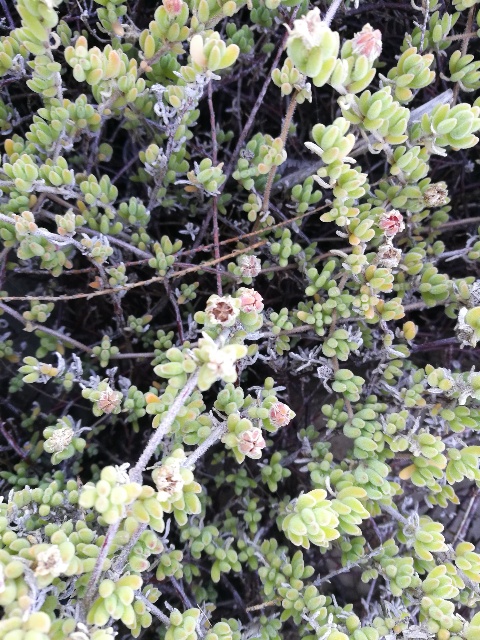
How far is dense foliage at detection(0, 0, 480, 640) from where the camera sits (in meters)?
1.06

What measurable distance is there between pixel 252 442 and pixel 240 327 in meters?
0.23

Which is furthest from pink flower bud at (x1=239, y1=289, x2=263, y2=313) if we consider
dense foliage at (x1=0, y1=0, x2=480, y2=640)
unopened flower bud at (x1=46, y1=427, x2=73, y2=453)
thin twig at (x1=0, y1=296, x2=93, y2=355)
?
thin twig at (x1=0, y1=296, x2=93, y2=355)

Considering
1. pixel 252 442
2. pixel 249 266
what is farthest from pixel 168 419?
pixel 249 266

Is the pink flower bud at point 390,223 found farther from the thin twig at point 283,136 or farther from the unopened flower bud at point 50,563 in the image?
the unopened flower bud at point 50,563

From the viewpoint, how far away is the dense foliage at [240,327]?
106 centimetres

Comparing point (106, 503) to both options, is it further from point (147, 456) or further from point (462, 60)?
point (462, 60)

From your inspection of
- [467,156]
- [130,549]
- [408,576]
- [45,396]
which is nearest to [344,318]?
[408,576]

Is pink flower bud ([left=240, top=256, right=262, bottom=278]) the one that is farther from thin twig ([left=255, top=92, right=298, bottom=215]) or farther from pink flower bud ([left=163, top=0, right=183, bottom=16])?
pink flower bud ([left=163, top=0, right=183, bottom=16])

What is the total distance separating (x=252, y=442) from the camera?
3.56ft

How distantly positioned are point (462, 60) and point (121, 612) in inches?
55.6

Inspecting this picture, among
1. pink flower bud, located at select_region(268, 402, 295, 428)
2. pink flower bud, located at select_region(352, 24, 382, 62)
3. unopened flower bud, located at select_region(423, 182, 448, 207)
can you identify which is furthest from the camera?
unopened flower bud, located at select_region(423, 182, 448, 207)

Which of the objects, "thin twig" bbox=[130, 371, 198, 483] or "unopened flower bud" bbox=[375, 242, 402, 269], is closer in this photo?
"thin twig" bbox=[130, 371, 198, 483]

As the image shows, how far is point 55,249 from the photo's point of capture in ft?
4.78

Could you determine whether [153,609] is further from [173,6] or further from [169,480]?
[173,6]
